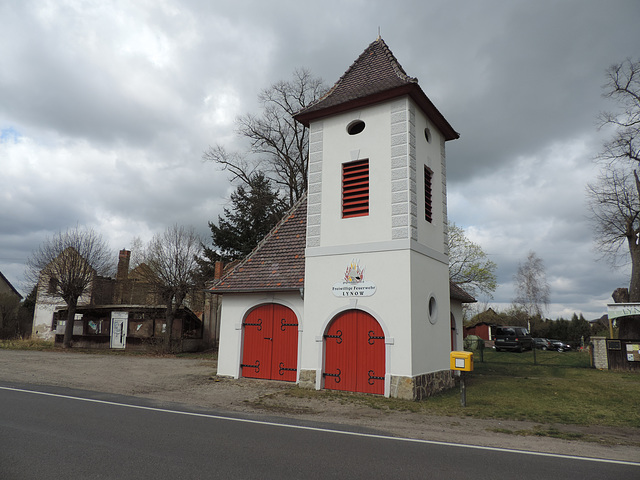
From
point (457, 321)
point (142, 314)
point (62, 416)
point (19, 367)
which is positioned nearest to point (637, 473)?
point (62, 416)

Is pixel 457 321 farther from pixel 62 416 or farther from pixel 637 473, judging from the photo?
pixel 62 416

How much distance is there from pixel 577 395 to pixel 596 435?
4772mm

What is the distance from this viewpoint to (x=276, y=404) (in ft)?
33.0

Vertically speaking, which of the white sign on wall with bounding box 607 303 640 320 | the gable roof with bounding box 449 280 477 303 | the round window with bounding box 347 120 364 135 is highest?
the round window with bounding box 347 120 364 135

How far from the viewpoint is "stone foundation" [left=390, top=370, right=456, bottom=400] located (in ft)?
35.2

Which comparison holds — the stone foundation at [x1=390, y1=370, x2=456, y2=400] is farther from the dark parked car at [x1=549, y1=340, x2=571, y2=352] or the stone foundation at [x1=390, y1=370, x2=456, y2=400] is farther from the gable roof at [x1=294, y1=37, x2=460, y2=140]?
the dark parked car at [x1=549, y1=340, x2=571, y2=352]

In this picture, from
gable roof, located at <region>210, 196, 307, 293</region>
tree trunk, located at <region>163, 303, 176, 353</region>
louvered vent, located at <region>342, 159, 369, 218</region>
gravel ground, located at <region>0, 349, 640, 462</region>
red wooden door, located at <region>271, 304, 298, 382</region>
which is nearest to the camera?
gravel ground, located at <region>0, 349, 640, 462</region>

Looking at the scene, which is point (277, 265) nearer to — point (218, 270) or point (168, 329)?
point (168, 329)

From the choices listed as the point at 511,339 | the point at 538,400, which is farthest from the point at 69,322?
the point at 511,339

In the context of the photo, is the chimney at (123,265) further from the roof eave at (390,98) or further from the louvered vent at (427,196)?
the louvered vent at (427,196)

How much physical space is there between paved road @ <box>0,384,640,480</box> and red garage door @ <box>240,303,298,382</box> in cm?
522

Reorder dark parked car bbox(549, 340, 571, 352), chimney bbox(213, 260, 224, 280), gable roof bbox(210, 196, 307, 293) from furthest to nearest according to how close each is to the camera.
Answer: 1. dark parked car bbox(549, 340, 571, 352)
2. chimney bbox(213, 260, 224, 280)
3. gable roof bbox(210, 196, 307, 293)

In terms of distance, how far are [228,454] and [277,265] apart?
8643 mm

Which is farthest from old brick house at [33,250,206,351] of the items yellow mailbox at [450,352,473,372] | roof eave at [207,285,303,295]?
yellow mailbox at [450,352,473,372]
